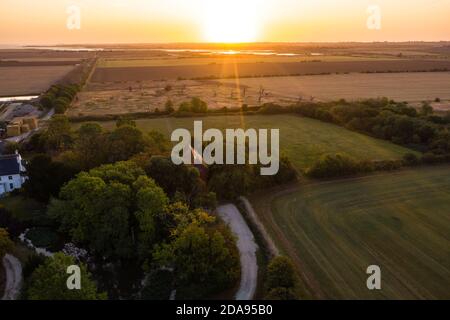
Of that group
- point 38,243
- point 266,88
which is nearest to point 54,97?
point 266,88

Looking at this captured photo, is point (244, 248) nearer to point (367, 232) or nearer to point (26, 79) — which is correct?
point (367, 232)

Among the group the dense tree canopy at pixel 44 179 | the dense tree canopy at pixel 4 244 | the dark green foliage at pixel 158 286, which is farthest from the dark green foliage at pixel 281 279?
the dense tree canopy at pixel 44 179

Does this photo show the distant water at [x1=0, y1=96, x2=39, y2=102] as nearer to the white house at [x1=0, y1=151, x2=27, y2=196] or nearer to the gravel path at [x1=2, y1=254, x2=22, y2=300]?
the white house at [x1=0, y1=151, x2=27, y2=196]

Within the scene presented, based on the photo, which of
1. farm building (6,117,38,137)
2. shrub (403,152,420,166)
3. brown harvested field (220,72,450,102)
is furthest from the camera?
brown harvested field (220,72,450,102)

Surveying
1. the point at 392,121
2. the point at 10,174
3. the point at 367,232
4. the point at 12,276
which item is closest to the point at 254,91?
the point at 392,121

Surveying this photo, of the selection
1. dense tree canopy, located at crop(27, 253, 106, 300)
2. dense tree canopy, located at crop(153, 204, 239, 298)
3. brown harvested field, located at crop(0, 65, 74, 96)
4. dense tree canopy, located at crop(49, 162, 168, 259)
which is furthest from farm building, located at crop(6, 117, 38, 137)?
brown harvested field, located at crop(0, 65, 74, 96)

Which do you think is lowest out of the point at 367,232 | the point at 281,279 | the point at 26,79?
the point at 281,279

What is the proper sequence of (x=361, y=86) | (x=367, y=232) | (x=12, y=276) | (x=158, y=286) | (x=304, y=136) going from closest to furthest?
(x=158, y=286), (x=12, y=276), (x=367, y=232), (x=304, y=136), (x=361, y=86)
